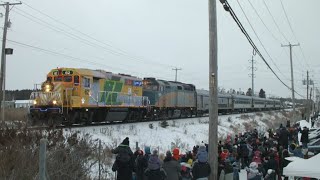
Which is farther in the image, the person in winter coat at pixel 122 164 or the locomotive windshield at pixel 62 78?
the locomotive windshield at pixel 62 78

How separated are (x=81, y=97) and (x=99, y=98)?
2098mm

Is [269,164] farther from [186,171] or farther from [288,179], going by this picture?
[186,171]

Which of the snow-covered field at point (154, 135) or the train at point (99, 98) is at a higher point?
the train at point (99, 98)

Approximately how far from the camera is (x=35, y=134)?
9.95 metres

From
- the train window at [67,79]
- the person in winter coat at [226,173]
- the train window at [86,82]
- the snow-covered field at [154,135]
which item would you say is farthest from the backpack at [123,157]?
the train window at [86,82]

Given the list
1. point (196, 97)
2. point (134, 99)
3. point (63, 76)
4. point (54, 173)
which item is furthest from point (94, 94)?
point (196, 97)

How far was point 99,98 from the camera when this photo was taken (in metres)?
24.2

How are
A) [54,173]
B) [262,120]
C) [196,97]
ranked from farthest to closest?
[262,120] < [196,97] < [54,173]

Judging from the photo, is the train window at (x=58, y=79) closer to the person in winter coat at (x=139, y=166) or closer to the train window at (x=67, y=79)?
the train window at (x=67, y=79)

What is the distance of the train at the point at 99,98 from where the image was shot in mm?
20969

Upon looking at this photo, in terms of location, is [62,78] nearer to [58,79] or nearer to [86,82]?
[58,79]

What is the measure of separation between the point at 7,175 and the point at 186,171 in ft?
16.1

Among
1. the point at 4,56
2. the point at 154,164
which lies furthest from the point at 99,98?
the point at 154,164

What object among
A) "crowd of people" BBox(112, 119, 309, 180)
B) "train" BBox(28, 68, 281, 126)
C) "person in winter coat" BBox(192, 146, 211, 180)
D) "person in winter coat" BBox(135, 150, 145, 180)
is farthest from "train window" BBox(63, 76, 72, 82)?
"person in winter coat" BBox(192, 146, 211, 180)
